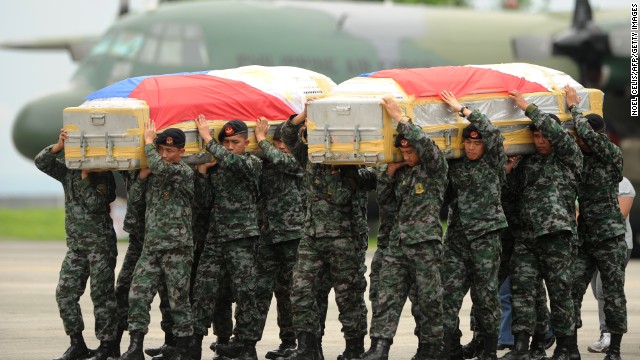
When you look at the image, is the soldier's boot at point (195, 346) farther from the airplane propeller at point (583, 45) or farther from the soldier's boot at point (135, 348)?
the airplane propeller at point (583, 45)

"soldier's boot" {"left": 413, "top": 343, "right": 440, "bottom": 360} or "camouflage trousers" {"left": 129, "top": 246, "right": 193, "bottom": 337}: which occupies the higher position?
"camouflage trousers" {"left": 129, "top": 246, "right": 193, "bottom": 337}

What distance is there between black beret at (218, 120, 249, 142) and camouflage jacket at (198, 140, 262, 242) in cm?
15

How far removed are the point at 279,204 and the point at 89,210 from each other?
1.47 metres

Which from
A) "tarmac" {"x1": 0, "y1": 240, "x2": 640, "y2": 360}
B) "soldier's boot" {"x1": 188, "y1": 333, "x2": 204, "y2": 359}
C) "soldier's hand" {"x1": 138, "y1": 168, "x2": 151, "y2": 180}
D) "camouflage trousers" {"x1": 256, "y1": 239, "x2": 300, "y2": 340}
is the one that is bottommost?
"tarmac" {"x1": 0, "y1": 240, "x2": 640, "y2": 360}

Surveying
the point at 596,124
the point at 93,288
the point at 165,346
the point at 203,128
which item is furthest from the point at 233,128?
the point at 596,124

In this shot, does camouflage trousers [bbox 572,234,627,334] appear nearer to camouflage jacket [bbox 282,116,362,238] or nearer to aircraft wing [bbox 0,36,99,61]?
camouflage jacket [bbox 282,116,362,238]

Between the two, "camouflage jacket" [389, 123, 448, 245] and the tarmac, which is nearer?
"camouflage jacket" [389, 123, 448, 245]

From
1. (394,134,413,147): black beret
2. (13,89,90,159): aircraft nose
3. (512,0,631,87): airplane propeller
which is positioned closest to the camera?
(394,134,413,147): black beret

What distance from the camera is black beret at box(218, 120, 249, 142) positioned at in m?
10.0

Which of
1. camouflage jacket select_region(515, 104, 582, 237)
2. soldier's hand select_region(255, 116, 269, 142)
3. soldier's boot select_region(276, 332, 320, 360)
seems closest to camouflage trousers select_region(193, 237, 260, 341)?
soldier's boot select_region(276, 332, 320, 360)

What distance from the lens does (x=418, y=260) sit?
31.2 ft

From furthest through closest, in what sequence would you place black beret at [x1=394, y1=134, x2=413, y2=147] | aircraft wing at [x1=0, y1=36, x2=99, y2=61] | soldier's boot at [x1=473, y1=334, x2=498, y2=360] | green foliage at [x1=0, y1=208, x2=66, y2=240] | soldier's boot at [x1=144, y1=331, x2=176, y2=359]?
1. green foliage at [x1=0, y1=208, x2=66, y2=240]
2. aircraft wing at [x1=0, y1=36, x2=99, y2=61]
3. soldier's boot at [x1=144, y1=331, x2=176, y2=359]
4. soldier's boot at [x1=473, y1=334, x2=498, y2=360]
5. black beret at [x1=394, y1=134, x2=413, y2=147]

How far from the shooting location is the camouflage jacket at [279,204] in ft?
34.1

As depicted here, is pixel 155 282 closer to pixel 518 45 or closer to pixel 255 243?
pixel 255 243
